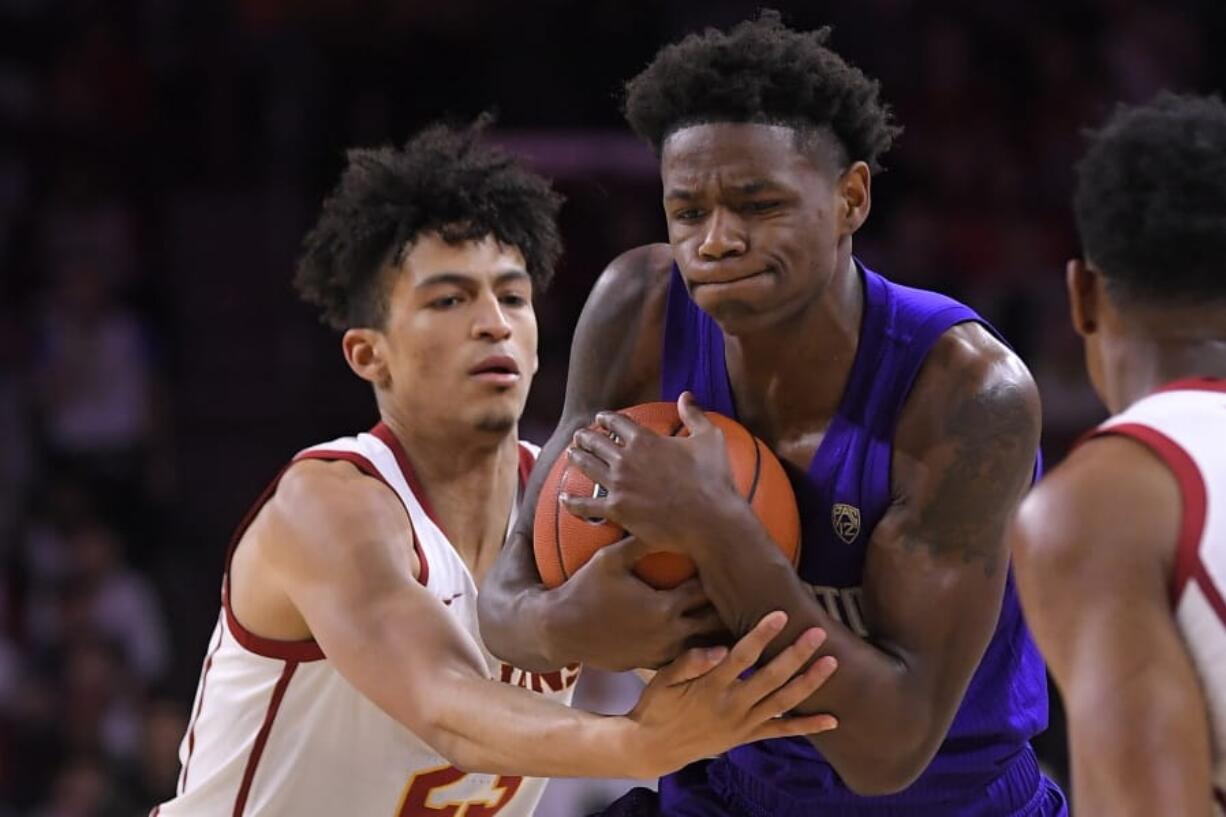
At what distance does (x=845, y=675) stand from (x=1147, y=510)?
754mm

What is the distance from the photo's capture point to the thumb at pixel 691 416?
9.63 ft

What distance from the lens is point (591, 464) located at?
9.59 ft

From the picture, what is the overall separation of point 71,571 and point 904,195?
160 inches

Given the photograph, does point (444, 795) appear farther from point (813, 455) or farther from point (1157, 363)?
point (1157, 363)

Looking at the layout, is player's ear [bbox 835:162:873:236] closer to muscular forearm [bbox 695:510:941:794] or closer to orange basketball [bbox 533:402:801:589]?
orange basketball [bbox 533:402:801:589]

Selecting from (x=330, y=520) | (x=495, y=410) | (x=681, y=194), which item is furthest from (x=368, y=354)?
(x=681, y=194)

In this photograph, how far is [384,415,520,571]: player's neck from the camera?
3922 millimetres

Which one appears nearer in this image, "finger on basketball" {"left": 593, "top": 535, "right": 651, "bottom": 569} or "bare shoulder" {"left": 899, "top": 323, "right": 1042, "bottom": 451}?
"finger on basketball" {"left": 593, "top": 535, "right": 651, "bottom": 569}

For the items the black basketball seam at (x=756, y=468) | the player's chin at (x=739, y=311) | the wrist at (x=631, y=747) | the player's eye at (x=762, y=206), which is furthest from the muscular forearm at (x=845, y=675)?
the player's eye at (x=762, y=206)

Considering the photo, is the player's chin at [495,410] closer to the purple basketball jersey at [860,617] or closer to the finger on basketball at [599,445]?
the purple basketball jersey at [860,617]

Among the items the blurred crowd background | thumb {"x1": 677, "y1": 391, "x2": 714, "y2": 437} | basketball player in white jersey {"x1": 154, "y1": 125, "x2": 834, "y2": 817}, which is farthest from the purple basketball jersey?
the blurred crowd background

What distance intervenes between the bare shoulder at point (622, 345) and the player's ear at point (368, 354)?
0.73 metres

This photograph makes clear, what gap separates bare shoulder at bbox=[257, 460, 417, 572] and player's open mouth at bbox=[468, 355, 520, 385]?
0.30 metres

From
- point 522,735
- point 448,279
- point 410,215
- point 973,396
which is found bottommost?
point 522,735
